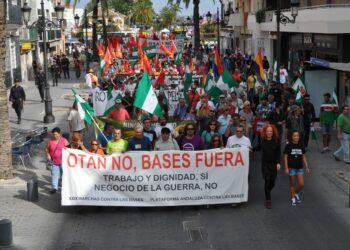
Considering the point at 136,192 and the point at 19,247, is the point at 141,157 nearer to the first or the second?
the point at 136,192

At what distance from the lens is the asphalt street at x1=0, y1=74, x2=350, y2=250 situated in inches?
381

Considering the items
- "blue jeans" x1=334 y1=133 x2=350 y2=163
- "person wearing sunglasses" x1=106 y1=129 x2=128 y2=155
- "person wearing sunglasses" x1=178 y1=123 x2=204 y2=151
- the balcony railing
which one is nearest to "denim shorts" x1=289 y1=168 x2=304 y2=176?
"person wearing sunglasses" x1=178 y1=123 x2=204 y2=151

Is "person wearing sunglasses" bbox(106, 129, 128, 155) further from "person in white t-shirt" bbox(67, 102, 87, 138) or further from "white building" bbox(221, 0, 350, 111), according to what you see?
→ "white building" bbox(221, 0, 350, 111)

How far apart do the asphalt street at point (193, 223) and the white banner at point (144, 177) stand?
0.89 ft

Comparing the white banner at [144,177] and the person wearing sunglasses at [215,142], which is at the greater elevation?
the person wearing sunglasses at [215,142]

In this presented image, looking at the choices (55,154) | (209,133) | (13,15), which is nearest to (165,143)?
(209,133)

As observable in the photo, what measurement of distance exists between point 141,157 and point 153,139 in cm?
169

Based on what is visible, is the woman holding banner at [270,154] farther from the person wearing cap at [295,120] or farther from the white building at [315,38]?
the white building at [315,38]

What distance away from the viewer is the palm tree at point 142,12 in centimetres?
11281

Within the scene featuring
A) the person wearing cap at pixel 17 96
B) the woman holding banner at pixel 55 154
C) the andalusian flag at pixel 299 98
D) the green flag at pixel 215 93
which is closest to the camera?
the woman holding banner at pixel 55 154

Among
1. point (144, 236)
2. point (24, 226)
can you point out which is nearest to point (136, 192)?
point (144, 236)

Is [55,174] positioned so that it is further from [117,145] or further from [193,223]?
[193,223]

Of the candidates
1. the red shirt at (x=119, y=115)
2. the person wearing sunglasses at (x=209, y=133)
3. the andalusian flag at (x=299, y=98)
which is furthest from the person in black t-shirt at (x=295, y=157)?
the andalusian flag at (x=299, y=98)

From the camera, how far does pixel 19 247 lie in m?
9.63
